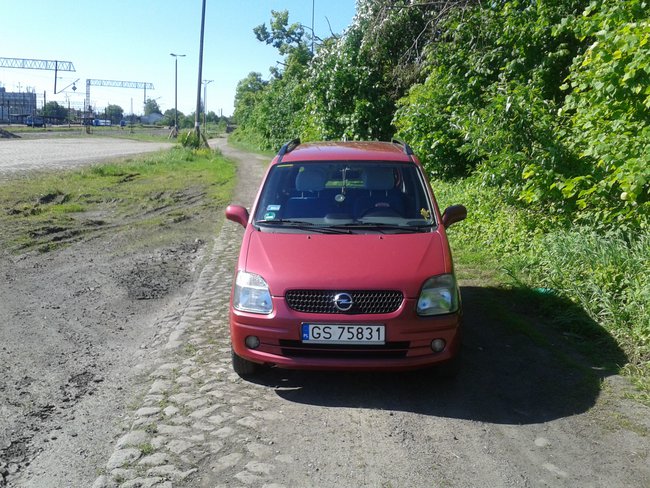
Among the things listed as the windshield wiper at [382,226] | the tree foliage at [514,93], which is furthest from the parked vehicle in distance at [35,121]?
the windshield wiper at [382,226]

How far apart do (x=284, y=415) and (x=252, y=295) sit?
35.1 inches

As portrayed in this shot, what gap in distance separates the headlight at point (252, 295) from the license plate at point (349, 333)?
373 mm

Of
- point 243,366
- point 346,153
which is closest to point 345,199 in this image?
point 346,153

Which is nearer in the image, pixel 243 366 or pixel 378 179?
pixel 243 366

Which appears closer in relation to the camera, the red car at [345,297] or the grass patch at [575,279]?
the red car at [345,297]

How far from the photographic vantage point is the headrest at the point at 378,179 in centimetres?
603

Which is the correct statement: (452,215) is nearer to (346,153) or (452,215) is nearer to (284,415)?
(346,153)

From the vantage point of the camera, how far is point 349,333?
183 inches

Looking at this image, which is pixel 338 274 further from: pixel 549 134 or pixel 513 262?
pixel 549 134

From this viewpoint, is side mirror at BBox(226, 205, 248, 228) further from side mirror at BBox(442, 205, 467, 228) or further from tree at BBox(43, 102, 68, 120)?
tree at BBox(43, 102, 68, 120)

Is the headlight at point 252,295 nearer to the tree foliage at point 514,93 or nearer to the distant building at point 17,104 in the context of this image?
the tree foliage at point 514,93

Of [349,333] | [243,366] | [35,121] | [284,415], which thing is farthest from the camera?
[35,121]

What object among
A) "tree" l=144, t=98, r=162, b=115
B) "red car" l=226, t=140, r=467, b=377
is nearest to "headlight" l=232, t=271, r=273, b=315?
"red car" l=226, t=140, r=467, b=377

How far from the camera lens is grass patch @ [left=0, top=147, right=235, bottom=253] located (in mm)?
11383
